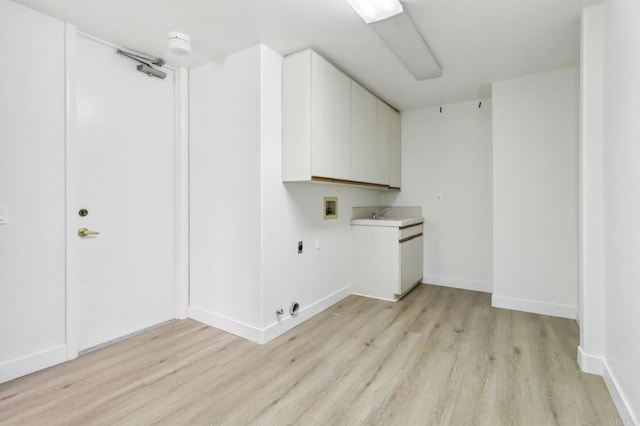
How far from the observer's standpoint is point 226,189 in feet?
9.00

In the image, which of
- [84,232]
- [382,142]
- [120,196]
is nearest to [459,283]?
[382,142]

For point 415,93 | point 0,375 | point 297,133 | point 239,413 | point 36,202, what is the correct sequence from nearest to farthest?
point 239,413 < point 0,375 < point 36,202 < point 297,133 < point 415,93

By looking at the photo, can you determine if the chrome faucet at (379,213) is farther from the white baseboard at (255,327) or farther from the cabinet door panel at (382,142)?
the white baseboard at (255,327)

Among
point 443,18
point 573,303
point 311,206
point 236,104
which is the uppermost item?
point 443,18

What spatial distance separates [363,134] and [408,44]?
3.65 ft

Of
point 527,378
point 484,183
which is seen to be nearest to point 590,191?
point 527,378

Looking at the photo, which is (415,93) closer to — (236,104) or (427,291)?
(236,104)

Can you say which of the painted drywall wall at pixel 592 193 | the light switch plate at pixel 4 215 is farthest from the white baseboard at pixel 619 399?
the light switch plate at pixel 4 215

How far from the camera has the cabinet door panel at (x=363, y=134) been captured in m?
3.23

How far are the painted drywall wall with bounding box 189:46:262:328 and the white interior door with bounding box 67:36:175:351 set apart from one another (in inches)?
9.9

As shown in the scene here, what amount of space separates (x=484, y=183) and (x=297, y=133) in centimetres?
264

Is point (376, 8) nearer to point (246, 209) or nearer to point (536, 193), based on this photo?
point (246, 209)

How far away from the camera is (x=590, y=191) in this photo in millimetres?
2061

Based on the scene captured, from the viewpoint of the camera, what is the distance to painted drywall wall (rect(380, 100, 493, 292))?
3.93m
